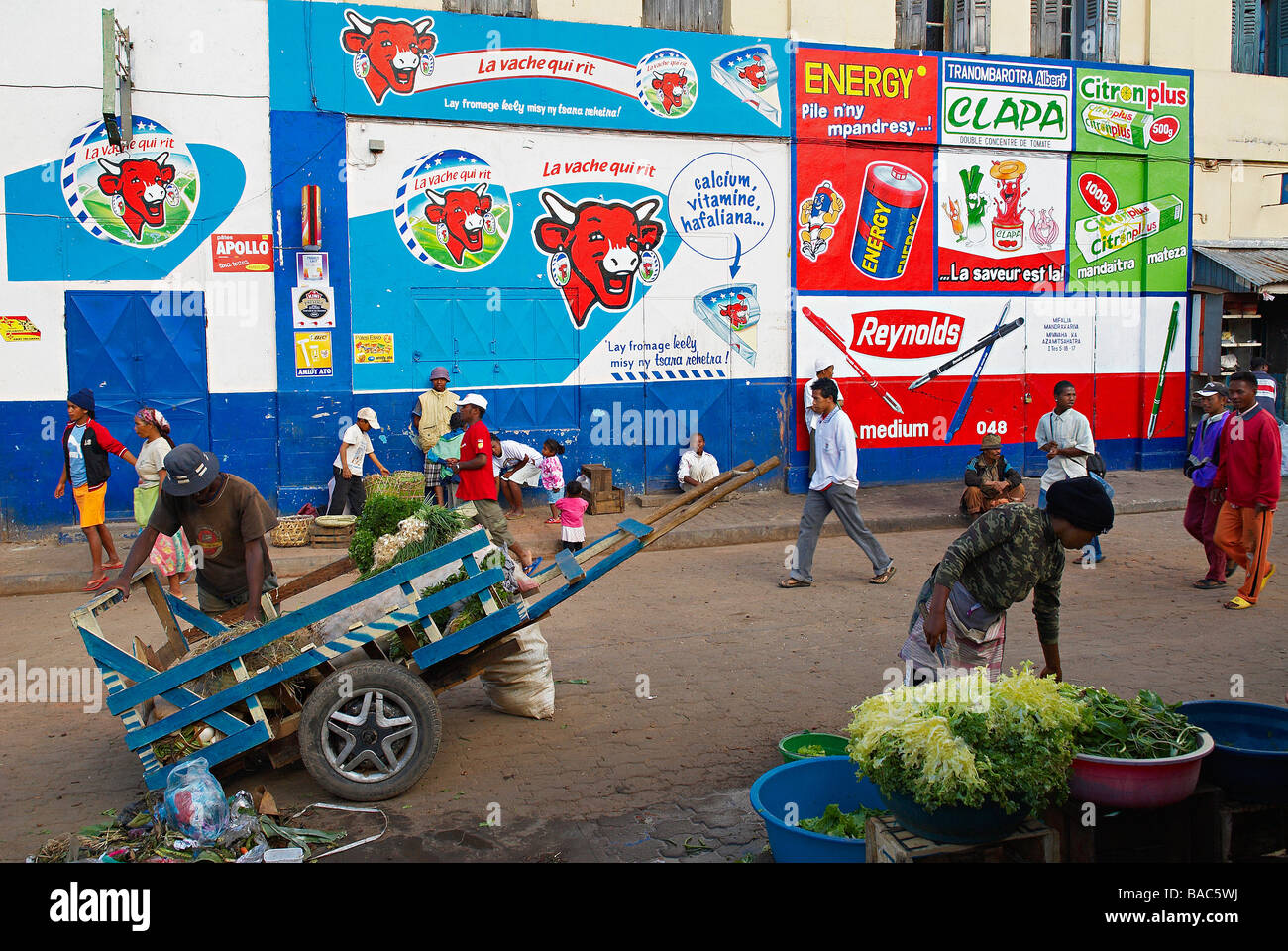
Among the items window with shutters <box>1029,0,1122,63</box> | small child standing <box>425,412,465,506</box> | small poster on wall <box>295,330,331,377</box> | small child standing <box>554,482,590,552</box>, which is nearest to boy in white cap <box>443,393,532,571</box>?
small child standing <box>554,482,590,552</box>

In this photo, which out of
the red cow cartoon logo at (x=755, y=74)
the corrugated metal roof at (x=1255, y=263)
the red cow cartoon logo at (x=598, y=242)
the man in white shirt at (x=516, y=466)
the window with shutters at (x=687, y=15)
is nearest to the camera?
the man in white shirt at (x=516, y=466)

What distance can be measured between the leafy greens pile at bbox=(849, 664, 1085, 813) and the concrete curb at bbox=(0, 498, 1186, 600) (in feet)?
27.3

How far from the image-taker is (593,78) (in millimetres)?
13625

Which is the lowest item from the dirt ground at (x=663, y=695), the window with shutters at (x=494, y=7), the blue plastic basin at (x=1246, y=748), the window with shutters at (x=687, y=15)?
the dirt ground at (x=663, y=695)

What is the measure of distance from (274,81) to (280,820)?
10194 millimetres

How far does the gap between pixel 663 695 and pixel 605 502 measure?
662 cm

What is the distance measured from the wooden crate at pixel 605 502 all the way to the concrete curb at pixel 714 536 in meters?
1.07

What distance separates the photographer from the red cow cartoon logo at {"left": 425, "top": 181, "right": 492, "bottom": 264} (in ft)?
42.9

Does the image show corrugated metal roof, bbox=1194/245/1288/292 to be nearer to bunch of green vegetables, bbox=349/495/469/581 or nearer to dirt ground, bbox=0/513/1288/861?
dirt ground, bbox=0/513/1288/861

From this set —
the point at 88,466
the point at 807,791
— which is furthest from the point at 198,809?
the point at 88,466

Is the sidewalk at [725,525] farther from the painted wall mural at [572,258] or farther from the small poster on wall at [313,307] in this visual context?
the small poster on wall at [313,307]

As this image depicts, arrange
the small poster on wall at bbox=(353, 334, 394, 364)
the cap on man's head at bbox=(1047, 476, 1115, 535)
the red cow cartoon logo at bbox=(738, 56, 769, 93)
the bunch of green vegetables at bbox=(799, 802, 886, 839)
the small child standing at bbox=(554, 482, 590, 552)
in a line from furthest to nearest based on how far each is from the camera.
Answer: the red cow cartoon logo at bbox=(738, 56, 769, 93), the small poster on wall at bbox=(353, 334, 394, 364), the small child standing at bbox=(554, 482, 590, 552), the cap on man's head at bbox=(1047, 476, 1115, 535), the bunch of green vegetables at bbox=(799, 802, 886, 839)

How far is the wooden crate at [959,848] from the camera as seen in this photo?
11.2 ft

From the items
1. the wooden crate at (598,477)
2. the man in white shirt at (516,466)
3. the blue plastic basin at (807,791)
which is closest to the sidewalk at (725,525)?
the wooden crate at (598,477)
